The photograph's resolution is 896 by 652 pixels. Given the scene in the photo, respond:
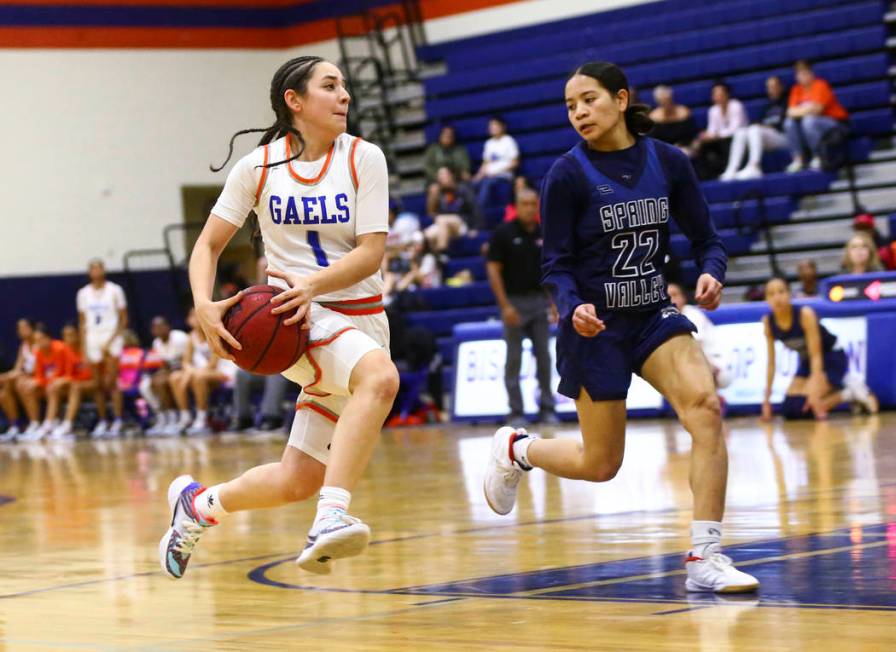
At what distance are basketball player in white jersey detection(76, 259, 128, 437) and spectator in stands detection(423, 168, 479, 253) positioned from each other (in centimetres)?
411

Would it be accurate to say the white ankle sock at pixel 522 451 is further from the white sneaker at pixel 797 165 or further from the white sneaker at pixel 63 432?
the white sneaker at pixel 63 432

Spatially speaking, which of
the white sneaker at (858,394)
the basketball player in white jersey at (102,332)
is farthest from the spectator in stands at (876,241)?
the basketball player in white jersey at (102,332)

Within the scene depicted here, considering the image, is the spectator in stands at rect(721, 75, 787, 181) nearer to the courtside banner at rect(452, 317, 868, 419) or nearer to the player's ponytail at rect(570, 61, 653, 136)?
the courtside banner at rect(452, 317, 868, 419)

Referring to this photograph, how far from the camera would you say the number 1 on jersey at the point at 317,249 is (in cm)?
500

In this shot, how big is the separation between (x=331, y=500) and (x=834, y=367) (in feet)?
27.6

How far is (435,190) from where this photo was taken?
62.7ft

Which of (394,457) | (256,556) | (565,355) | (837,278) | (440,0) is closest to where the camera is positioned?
(565,355)

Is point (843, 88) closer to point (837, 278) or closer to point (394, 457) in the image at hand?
point (837, 278)

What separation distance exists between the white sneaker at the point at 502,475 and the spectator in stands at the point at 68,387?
45.6 feet

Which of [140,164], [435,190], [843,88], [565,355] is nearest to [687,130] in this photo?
[843,88]

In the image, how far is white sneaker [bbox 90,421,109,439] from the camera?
19047 mm

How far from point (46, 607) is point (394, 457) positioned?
661 centimetres

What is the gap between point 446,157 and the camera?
64.5ft

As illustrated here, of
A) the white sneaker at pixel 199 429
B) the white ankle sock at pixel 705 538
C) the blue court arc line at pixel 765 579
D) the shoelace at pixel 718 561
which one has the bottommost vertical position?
the blue court arc line at pixel 765 579
